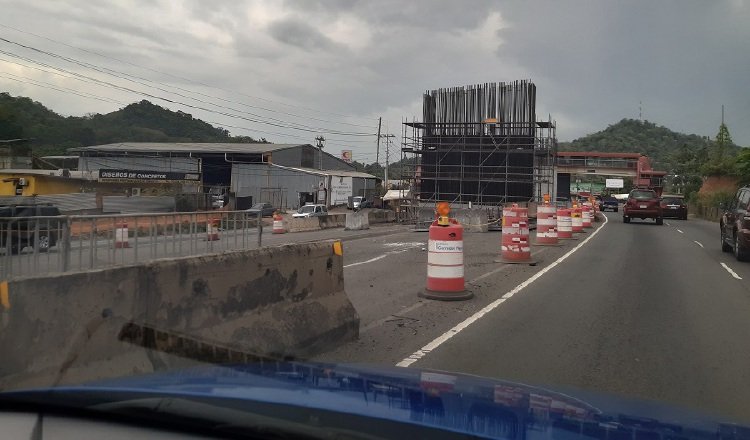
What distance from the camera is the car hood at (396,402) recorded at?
8.80 ft

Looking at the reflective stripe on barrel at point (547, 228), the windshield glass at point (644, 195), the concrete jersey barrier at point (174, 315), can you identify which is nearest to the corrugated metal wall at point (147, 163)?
the windshield glass at point (644, 195)

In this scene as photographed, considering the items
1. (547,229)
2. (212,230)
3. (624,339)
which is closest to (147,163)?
(547,229)

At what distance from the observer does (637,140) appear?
146750 millimetres

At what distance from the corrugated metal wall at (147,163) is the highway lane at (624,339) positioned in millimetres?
55896

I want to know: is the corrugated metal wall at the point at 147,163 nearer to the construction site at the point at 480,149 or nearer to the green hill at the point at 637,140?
the construction site at the point at 480,149

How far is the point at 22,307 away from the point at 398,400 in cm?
239

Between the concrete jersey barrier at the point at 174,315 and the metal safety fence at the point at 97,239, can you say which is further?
the metal safety fence at the point at 97,239

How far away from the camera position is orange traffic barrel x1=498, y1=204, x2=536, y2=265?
593 inches

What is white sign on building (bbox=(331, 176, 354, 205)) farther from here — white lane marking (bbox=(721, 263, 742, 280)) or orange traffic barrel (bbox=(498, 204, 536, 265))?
white lane marking (bbox=(721, 263, 742, 280))

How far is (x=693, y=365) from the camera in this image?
254 inches

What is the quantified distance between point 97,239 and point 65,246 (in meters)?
0.46

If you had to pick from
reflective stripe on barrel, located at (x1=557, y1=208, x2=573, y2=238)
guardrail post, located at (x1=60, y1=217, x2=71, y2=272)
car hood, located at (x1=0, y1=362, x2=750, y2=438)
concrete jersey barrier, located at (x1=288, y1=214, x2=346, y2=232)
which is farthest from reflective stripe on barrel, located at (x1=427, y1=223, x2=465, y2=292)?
concrete jersey barrier, located at (x1=288, y1=214, x2=346, y2=232)

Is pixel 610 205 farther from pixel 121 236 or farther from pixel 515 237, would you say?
pixel 121 236

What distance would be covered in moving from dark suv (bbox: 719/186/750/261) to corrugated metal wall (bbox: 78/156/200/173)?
5244 centimetres
